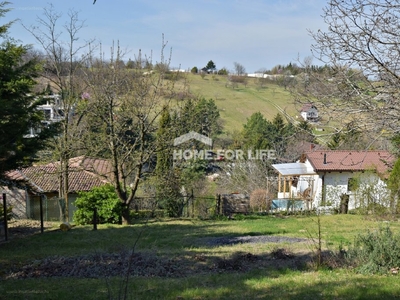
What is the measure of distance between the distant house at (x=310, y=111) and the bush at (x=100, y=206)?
46.5ft

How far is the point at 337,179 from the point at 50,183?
2056cm

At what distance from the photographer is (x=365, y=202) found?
66.4ft

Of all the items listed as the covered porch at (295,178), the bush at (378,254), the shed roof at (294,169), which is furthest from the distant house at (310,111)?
the shed roof at (294,169)

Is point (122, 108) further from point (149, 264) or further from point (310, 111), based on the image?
point (310, 111)

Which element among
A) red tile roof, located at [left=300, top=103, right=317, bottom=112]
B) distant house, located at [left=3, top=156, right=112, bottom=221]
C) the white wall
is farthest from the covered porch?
red tile roof, located at [left=300, top=103, right=317, bottom=112]

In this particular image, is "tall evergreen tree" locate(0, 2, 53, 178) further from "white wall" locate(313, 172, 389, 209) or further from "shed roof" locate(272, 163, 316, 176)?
"shed roof" locate(272, 163, 316, 176)

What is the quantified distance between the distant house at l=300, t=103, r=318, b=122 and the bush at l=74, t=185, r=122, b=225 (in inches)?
558

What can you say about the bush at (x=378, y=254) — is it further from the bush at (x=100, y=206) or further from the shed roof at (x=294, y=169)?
the shed roof at (x=294, y=169)

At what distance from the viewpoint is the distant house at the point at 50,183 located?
18.7 metres

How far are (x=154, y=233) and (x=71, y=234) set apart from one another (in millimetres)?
3002

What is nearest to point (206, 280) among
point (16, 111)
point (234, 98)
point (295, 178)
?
point (16, 111)

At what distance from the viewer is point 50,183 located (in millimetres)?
27688

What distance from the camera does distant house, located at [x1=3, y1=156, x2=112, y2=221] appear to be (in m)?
18.7

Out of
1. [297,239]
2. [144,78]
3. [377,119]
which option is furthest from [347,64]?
[144,78]
